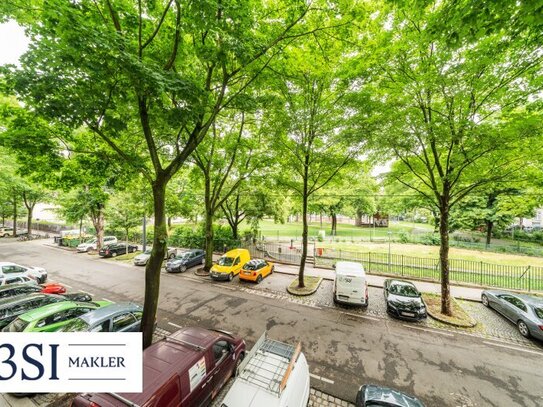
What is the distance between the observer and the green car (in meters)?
6.60

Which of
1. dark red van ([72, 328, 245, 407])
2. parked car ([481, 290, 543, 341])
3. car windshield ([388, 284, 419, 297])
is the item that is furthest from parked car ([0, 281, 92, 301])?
parked car ([481, 290, 543, 341])

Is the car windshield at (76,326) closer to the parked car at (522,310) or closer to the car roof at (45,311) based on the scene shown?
the car roof at (45,311)

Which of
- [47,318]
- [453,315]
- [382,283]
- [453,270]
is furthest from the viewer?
[453,270]

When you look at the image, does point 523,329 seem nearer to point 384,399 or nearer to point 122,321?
point 384,399

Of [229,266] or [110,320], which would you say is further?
[229,266]

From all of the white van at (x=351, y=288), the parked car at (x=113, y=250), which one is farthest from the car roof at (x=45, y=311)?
the parked car at (x=113, y=250)

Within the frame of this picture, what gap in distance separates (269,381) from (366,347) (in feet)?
18.5

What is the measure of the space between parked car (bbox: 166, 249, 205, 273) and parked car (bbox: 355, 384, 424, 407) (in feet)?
50.1

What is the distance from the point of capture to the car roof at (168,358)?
13.4 feet

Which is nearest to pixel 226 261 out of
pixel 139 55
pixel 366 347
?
pixel 366 347

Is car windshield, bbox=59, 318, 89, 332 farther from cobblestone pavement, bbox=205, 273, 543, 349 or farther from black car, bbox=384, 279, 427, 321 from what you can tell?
black car, bbox=384, 279, 427, 321

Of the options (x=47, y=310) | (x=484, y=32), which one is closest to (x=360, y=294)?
(x=484, y=32)

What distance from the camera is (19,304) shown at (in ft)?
26.4

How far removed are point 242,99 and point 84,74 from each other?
465 centimetres
